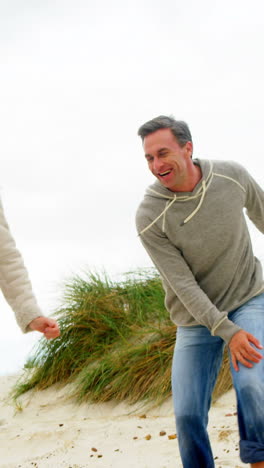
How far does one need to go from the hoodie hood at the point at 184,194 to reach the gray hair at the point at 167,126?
0.20 metres

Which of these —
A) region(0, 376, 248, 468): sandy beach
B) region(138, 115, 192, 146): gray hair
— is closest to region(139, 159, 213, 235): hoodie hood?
region(138, 115, 192, 146): gray hair

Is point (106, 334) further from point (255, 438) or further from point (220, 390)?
point (255, 438)

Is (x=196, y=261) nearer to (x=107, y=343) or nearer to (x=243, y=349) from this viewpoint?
(x=243, y=349)

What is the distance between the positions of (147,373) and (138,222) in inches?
121

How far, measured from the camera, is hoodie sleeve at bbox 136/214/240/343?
280cm

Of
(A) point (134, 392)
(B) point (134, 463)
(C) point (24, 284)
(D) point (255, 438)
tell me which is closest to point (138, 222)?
(C) point (24, 284)

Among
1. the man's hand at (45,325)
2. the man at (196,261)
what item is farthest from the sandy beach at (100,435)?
the man's hand at (45,325)

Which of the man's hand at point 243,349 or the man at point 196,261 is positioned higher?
the man at point 196,261

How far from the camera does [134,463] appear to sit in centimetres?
439

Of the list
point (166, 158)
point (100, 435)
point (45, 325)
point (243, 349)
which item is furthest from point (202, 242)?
point (100, 435)

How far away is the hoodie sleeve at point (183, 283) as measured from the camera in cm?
280

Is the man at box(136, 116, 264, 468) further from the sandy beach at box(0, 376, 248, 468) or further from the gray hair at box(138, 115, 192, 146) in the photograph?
the sandy beach at box(0, 376, 248, 468)

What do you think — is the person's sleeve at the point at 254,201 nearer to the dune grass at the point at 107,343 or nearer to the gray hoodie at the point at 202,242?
the gray hoodie at the point at 202,242

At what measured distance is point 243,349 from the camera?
272cm
